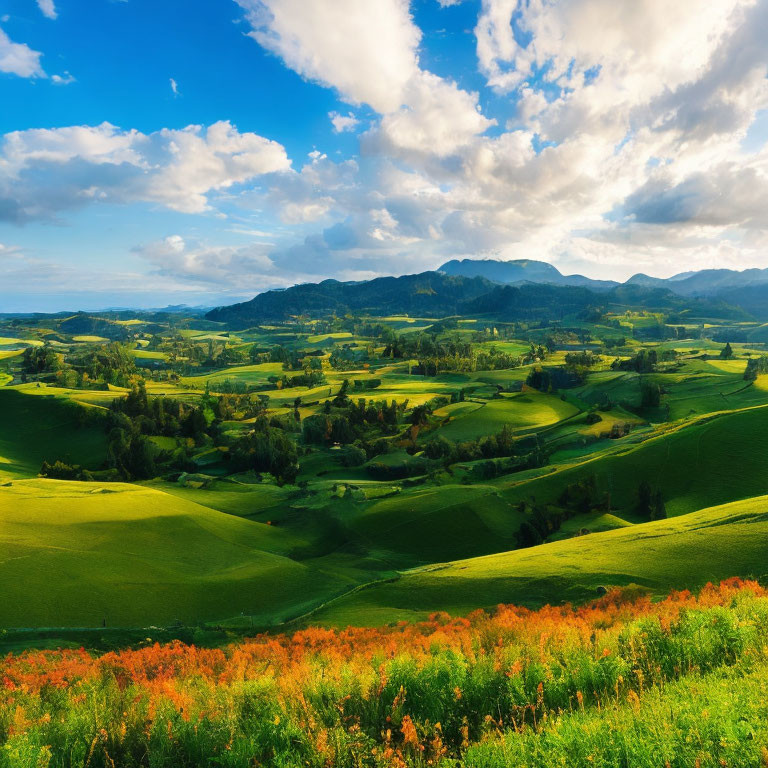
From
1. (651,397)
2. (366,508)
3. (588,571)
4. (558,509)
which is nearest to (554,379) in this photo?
(651,397)

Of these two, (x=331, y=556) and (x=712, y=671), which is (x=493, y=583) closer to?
(x=712, y=671)

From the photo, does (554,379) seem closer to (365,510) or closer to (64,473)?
(365,510)

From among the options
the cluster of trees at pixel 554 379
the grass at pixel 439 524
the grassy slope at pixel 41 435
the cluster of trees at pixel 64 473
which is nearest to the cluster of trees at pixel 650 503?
the grass at pixel 439 524

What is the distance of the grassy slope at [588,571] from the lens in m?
22.3

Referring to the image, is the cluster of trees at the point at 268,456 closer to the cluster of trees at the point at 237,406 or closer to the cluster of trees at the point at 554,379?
the cluster of trees at the point at 237,406

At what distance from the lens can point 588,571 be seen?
2422 cm

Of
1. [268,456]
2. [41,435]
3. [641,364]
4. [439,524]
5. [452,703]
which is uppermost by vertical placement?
[452,703]

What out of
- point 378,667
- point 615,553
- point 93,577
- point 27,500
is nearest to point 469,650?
point 378,667

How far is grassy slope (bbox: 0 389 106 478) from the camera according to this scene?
10869 cm

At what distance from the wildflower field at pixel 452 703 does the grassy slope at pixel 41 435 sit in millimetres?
103691

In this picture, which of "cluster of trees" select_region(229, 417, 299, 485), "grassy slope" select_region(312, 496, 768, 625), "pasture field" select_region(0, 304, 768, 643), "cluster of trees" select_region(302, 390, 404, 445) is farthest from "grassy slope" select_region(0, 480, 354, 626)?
"cluster of trees" select_region(302, 390, 404, 445)

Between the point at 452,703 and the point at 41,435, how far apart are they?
138 metres

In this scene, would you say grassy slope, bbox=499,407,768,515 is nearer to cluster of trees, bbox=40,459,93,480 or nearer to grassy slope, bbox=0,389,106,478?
cluster of trees, bbox=40,459,93,480

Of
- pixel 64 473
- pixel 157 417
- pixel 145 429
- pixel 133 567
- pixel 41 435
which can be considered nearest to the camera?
pixel 133 567
